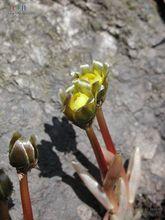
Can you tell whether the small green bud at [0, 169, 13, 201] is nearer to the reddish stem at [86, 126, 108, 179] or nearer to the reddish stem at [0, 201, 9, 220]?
the reddish stem at [0, 201, 9, 220]

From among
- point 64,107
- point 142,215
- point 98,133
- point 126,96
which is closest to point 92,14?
point 126,96

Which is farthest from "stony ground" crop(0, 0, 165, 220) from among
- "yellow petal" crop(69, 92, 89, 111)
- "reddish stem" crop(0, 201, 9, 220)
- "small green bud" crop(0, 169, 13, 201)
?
"yellow petal" crop(69, 92, 89, 111)

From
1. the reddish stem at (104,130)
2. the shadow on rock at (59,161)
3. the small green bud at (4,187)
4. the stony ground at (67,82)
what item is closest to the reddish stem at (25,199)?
the small green bud at (4,187)

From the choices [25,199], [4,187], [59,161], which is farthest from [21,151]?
[59,161]

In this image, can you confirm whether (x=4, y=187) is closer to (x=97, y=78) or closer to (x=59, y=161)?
(x=59, y=161)

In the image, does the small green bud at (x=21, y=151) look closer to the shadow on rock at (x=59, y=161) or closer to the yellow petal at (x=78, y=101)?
the yellow petal at (x=78, y=101)

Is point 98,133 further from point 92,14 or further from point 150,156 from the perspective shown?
point 92,14
